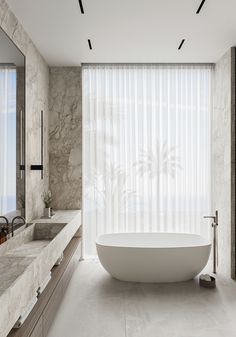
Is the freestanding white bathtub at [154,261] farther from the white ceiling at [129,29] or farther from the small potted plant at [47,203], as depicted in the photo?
the white ceiling at [129,29]

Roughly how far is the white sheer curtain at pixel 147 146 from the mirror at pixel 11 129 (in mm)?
1623

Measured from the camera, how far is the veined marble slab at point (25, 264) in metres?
1.80

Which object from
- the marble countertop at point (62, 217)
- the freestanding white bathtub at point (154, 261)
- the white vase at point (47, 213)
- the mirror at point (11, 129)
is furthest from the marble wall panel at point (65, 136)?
the mirror at point (11, 129)

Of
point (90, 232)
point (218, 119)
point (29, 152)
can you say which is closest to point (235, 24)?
point (218, 119)

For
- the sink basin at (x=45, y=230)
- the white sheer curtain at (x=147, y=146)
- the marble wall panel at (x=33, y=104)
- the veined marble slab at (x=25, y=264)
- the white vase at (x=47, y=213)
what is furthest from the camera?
the white sheer curtain at (x=147, y=146)

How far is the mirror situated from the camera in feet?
9.55

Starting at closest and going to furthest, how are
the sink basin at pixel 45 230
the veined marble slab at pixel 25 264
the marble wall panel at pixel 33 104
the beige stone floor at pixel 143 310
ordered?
the veined marble slab at pixel 25 264
the beige stone floor at pixel 143 310
the marble wall panel at pixel 33 104
the sink basin at pixel 45 230

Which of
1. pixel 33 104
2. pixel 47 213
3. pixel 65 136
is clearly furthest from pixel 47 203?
pixel 33 104

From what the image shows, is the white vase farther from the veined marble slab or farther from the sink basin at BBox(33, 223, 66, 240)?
the sink basin at BBox(33, 223, 66, 240)

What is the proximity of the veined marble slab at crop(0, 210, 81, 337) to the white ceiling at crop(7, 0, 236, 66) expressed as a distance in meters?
2.11

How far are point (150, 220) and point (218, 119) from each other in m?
1.73

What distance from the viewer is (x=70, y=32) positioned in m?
3.83

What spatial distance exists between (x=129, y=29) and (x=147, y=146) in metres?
1.81

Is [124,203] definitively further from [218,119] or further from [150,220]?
[218,119]
